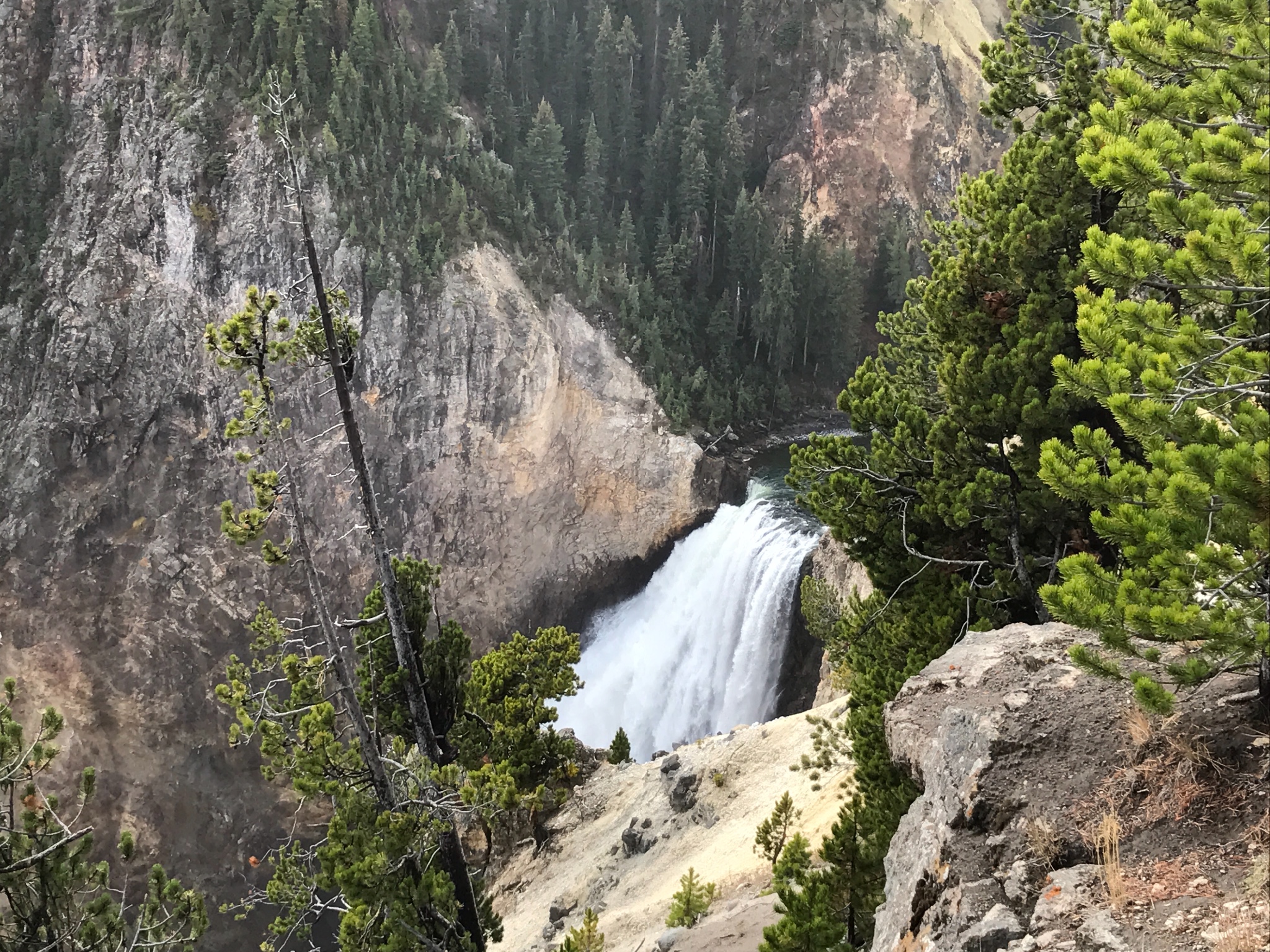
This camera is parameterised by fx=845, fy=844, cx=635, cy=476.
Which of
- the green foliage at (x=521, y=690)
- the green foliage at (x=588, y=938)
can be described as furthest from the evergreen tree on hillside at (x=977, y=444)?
the green foliage at (x=521, y=690)

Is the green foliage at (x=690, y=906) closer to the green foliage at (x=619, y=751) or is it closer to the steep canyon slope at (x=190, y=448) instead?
the green foliage at (x=619, y=751)

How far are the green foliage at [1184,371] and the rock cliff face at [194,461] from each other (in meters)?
30.9

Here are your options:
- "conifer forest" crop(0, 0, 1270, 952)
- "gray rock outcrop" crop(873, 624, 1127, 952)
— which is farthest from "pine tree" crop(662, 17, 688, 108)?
"gray rock outcrop" crop(873, 624, 1127, 952)

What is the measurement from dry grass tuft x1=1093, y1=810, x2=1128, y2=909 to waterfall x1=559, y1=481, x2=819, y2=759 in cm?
2211

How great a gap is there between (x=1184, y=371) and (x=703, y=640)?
2552 cm

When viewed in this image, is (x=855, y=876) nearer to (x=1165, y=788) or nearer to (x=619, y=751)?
(x=1165, y=788)

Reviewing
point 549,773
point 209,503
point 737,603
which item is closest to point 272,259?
point 209,503

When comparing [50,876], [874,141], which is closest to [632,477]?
[874,141]

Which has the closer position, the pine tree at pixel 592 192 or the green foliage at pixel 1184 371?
the green foliage at pixel 1184 371

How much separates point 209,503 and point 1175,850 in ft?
115

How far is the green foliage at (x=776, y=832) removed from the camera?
13.2 meters

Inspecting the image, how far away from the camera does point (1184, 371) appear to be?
15.8 ft

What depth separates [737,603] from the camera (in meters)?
28.5

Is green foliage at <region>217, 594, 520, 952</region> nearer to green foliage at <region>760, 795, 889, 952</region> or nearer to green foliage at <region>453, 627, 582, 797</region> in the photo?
green foliage at <region>760, 795, 889, 952</region>
